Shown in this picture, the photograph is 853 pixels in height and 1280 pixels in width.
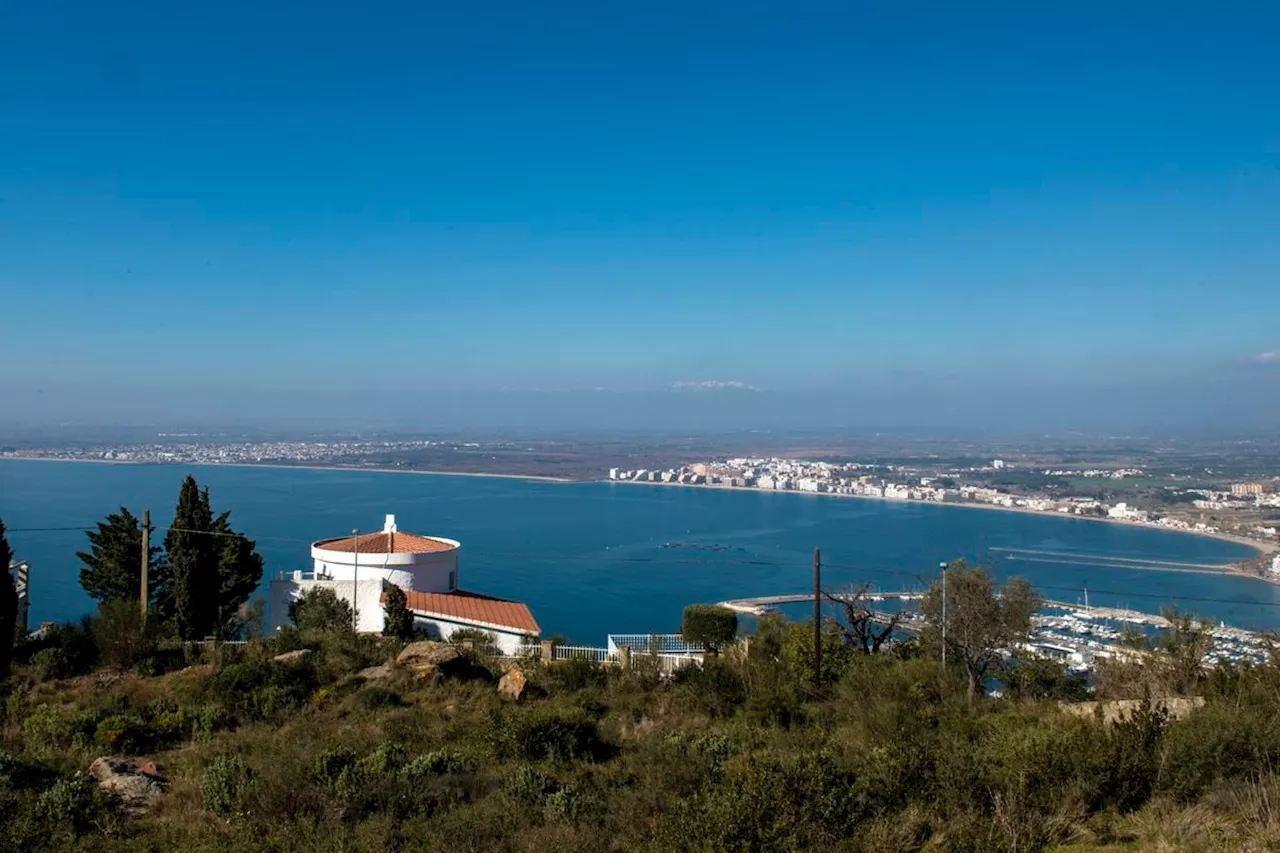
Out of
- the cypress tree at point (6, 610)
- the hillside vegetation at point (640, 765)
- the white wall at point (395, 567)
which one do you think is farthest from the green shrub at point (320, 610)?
the hillside vegetation at point (640, 765)

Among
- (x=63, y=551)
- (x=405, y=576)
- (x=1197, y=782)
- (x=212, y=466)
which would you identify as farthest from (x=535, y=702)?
(x=212, y=466)

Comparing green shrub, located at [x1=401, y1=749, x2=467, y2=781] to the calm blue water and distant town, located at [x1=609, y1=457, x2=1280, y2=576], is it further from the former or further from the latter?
distant town, located at [x1=609, y1=457, x2=1280, y2=576]

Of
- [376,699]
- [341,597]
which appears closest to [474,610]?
[341,597]

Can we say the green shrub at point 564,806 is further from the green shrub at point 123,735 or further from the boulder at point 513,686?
the green shrub at point 123,735

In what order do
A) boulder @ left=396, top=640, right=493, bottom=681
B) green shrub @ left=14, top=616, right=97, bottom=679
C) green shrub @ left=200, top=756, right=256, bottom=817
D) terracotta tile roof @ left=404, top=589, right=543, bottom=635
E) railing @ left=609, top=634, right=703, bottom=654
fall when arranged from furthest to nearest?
terracotta tile roof @ left=404, top=589, right=543, bottom=635 < railing @ left=609, top=634, right=703, bottom=654 < green shrub @ left=14, top=616, right=97, bottom=679 < boulder @ left=396, top=640, right=493, bottom=681 < green shrub @ left=200, top=756, right=256, bottom=817

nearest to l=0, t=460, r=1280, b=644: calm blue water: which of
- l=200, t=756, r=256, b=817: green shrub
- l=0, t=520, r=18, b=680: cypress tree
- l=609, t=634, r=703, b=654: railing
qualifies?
l=609, t=634, r=703, b=654: railing
